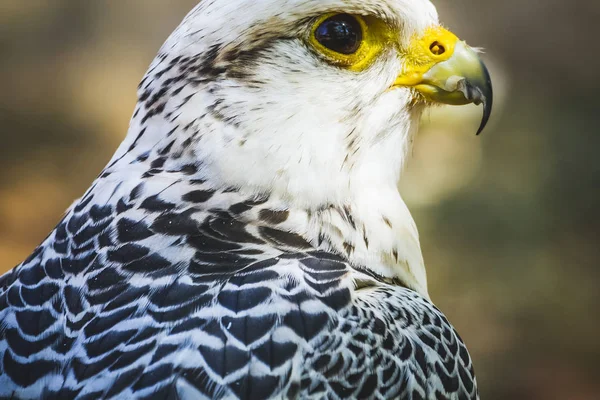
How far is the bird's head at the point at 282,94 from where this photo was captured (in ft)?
6.17

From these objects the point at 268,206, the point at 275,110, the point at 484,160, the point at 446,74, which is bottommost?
the point at 484,160

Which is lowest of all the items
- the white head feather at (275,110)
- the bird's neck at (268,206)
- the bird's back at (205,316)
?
the bird's back at (205,316)

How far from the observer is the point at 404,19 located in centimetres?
202

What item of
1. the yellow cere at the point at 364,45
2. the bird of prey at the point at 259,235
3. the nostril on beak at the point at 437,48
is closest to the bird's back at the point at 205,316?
the bird of prey at the point at 259,235

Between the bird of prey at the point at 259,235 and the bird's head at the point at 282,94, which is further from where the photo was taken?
the bird's head at the point at 282,94

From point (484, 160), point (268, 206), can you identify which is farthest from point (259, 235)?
point (484, 160)

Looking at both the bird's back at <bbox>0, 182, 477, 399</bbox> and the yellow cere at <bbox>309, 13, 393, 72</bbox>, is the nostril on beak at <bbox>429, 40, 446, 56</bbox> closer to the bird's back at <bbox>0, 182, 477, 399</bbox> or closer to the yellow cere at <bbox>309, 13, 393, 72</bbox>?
the yellow cere at <bbox>309, 13, 393, 72</bbox>

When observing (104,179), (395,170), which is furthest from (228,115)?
(395,170)

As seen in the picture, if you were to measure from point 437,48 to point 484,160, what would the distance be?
3.96 m

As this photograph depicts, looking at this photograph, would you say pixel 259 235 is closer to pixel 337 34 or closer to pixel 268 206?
pixel 268 206

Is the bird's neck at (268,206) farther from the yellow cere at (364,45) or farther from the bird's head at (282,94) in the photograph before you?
the yellow cere at (364,45)

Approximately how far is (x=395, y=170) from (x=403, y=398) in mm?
803

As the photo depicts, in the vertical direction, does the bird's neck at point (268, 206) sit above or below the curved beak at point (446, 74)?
below

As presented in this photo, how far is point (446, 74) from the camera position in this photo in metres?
2.08
